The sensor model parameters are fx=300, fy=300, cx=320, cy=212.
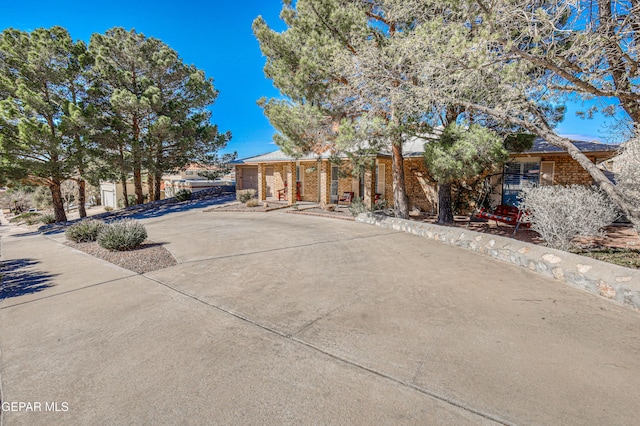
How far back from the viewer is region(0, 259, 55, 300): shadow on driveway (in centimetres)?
530

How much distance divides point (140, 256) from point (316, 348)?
577 cm

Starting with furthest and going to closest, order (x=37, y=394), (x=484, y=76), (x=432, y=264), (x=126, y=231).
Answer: (x=126, y=231), (x=484, y=76), (x=432, y=264), (x=37, y=394)

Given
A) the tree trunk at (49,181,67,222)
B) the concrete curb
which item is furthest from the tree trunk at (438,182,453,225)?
the tree trunk at (49,181,67,222)

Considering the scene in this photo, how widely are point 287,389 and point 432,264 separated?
14.8ft

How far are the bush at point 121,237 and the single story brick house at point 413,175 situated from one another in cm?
687

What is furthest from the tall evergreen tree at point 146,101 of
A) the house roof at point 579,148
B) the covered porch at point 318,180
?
the house roof at point 579,148

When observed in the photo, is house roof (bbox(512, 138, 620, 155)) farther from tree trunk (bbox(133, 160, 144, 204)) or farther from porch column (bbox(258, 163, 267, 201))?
tree trunk (bbox(133, 160, 144, 204))

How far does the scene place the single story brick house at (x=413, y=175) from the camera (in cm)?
1154

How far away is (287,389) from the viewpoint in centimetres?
270

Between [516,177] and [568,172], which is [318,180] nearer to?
[516,177]

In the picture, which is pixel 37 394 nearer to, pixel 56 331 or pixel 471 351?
pixel 56 331

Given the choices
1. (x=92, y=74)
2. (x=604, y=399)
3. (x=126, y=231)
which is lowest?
(x=604, y=399)

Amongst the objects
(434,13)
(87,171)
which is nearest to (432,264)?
(434,13)

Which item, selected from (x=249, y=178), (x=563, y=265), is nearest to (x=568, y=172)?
(x=563, y=265)
